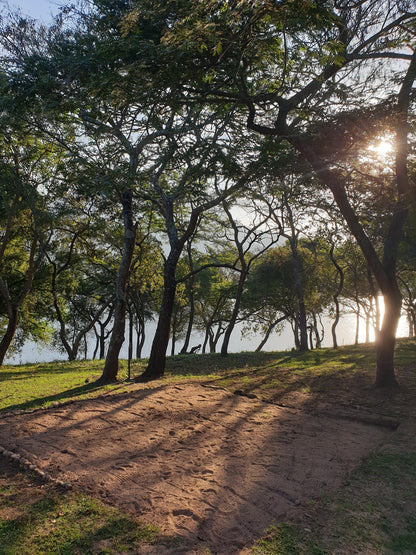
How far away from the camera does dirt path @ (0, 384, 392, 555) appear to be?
15.6 feet

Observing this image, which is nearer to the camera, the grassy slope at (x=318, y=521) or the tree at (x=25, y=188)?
the grassy slope at (x=318, y=521)

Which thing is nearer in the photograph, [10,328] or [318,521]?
[318,521]

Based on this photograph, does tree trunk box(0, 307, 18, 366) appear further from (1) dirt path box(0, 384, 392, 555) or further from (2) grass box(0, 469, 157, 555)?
(2) grass box(0, 469, 157, 555)

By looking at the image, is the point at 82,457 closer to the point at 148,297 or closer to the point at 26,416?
the point at 26,416

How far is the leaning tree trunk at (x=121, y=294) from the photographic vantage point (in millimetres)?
13820

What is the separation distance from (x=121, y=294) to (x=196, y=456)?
27.6 ft

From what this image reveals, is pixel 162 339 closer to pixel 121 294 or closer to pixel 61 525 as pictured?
pixel 121 294

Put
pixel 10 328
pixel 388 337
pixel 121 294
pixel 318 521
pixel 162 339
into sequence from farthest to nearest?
pixel 10 328, pixel 162 339, pixel 121 294, pixel 388 337, pixel 318 521

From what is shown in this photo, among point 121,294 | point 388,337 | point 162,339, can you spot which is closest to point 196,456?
point 388,337

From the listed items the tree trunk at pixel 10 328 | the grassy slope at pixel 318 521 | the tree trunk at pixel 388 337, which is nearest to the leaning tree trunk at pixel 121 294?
the tree trunk at pixel 10 328

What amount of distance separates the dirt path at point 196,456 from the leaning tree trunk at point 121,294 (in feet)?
14.6

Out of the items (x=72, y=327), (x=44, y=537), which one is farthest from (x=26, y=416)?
A: (x=72, y=327)

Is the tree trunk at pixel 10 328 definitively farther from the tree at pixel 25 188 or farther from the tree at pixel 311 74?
the tree at pixel 311 74

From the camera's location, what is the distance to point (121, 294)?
14.1 meters
